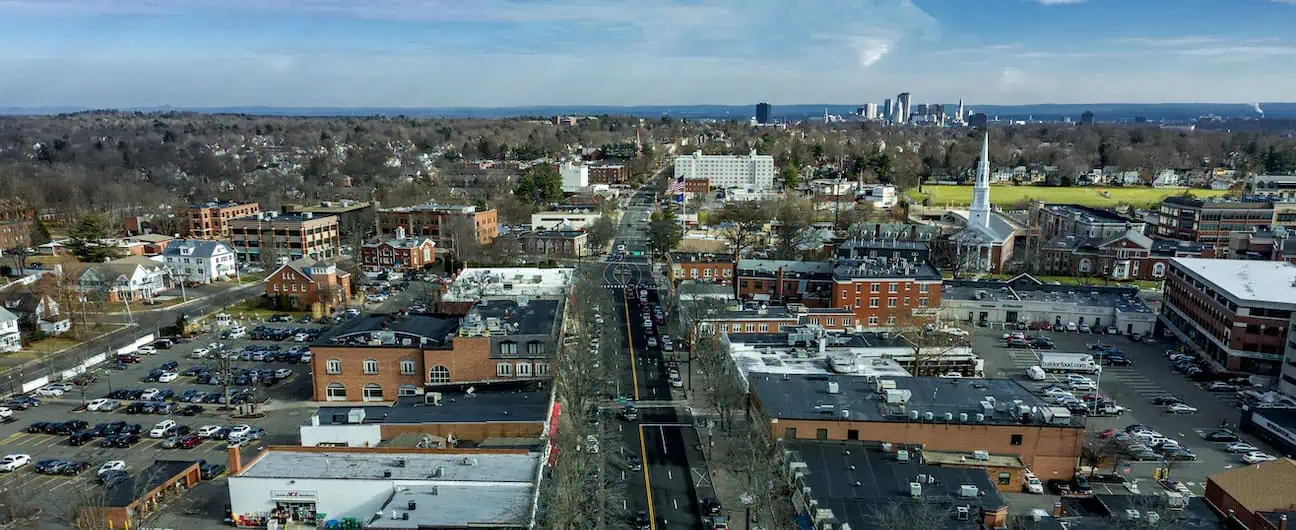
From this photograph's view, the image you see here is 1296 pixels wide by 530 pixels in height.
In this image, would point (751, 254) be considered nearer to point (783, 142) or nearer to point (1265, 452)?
point (1265, 452)

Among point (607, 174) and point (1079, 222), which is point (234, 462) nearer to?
point (1079, 222)

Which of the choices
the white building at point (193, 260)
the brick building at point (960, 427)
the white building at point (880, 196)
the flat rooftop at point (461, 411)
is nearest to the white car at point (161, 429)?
the flat rooftop at point (461, 411)

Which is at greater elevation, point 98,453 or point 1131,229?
point 1131,229

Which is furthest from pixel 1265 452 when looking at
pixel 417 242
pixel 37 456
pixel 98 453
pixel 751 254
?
pixel 417 242

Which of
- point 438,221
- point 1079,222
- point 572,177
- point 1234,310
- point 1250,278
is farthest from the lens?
point 572,177

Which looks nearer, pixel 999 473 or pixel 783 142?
pixel 999 473

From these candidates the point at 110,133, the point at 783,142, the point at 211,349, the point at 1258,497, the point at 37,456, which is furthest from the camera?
the point at 110,133

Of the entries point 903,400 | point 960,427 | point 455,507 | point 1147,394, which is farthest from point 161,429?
point 1147,394
